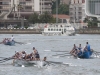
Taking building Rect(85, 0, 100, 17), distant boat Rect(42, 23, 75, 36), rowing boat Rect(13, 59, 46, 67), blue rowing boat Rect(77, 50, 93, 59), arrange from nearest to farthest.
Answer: building Rect(85, 0, 100, 17)
rowing boat Rect(13, 59, 46, 67)
blue rowing boat Rect(77, 50, 93, 59)
distant boat Rect(42, 23, 75, 36)

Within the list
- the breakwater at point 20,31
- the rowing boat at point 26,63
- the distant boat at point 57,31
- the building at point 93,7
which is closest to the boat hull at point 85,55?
the rowing boat at point 26,63

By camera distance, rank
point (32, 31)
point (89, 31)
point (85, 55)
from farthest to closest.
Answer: point (89, 31) → point (32, 31) → point (85, 55)

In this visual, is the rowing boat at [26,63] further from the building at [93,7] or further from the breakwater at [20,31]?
the breakwater at [20,31]

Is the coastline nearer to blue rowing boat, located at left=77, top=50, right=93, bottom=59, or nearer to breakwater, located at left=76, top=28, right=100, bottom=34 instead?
breakwater, located at left=76, top=28, right=100, bottom=34

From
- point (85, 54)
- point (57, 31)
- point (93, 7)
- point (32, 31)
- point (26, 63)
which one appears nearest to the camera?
point (93, 7)

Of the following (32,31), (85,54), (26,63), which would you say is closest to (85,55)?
(85,54)

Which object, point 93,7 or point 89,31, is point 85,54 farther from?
point 89,31

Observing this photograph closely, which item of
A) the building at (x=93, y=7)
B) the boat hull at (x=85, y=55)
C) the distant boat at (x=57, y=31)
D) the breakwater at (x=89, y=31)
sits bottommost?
the breakwater at (x=89, y=31)

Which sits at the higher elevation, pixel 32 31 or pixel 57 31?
pixel 57 31

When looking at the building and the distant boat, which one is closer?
the building

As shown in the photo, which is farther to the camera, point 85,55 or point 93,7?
point 85,55

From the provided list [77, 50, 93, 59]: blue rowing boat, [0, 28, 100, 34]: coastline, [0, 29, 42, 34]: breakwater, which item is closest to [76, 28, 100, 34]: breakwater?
[0, 28, 100, 34]: coastline

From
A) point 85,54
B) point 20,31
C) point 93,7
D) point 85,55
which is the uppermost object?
point 93,7

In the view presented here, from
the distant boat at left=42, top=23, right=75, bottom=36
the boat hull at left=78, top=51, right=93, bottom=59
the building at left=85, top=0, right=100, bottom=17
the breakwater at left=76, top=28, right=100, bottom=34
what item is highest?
the building at left=85, top=0, right=100, bottom=17
